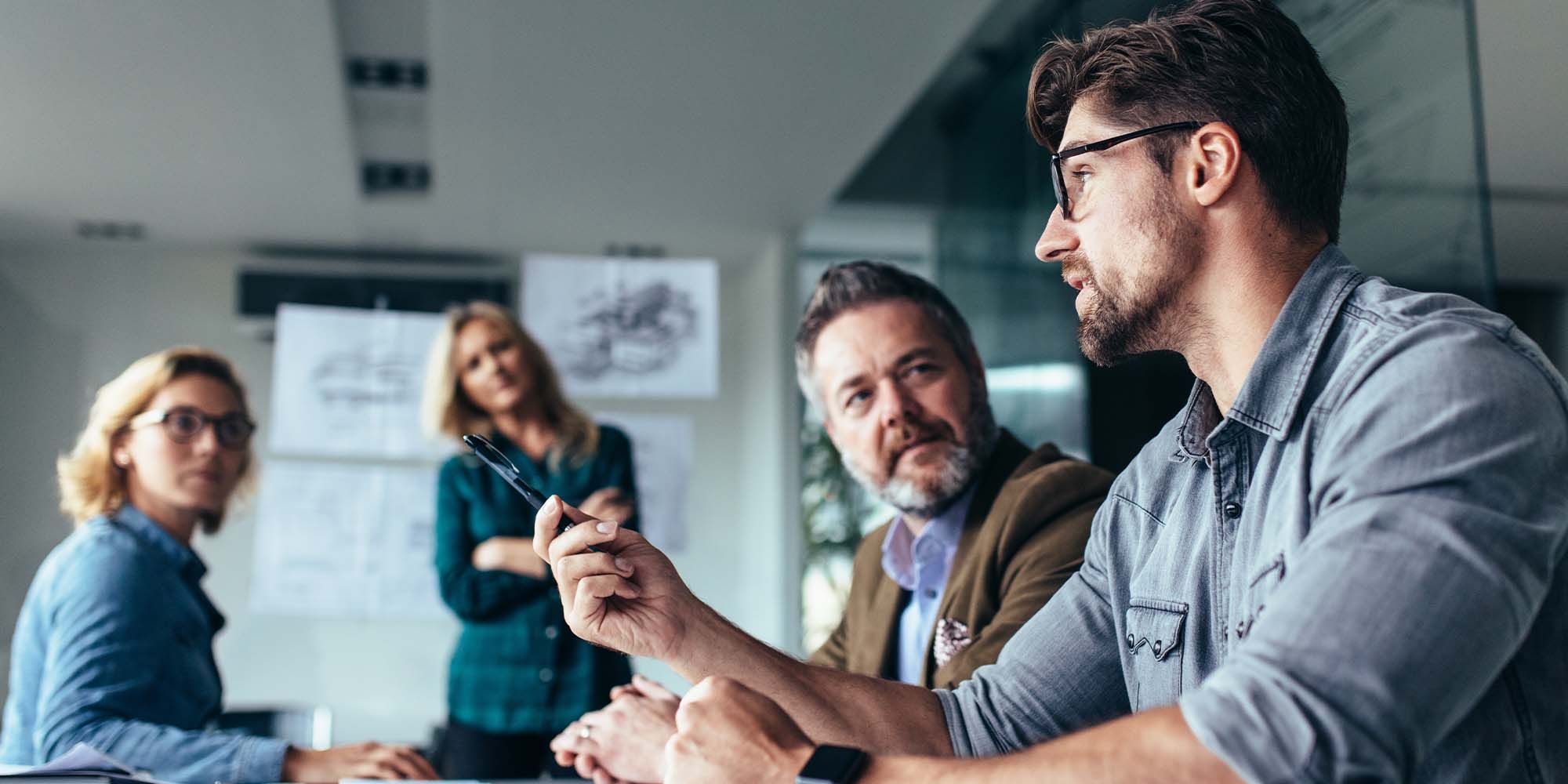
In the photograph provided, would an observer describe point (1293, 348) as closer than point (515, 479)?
Yes

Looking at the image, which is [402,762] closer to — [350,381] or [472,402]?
[472,402]

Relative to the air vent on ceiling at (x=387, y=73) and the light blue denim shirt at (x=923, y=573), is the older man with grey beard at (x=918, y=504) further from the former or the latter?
the air vent on ceiling at (x=387, y=73)

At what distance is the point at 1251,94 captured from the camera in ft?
3.85

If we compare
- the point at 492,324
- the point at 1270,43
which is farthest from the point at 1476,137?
the point at 492,324

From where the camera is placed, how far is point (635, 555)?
135 centimetres

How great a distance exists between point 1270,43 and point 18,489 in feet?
9.31

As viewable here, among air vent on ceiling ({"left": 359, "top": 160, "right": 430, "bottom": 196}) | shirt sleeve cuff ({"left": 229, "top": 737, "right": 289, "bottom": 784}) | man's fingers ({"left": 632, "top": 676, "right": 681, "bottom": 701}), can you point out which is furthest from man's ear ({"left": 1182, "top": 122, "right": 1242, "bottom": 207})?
air vent on ceiling ({"left": 359, "top": 160, "right": 430, "bottom": 196})

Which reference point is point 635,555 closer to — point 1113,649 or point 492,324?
point 1113,649

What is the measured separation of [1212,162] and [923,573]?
0.89 m

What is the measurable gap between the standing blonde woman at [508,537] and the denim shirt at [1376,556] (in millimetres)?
1762

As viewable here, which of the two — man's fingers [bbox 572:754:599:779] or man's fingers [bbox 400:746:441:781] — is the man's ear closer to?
man's fingers [bbox 572:754:599:779]

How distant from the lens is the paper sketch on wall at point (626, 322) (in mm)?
3020

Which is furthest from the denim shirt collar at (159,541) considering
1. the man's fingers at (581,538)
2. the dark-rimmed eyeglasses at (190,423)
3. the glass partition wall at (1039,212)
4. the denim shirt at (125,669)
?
the glass partition wall at (1039,212)

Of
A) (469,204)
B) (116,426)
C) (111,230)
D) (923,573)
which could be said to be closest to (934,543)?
(923,573)
